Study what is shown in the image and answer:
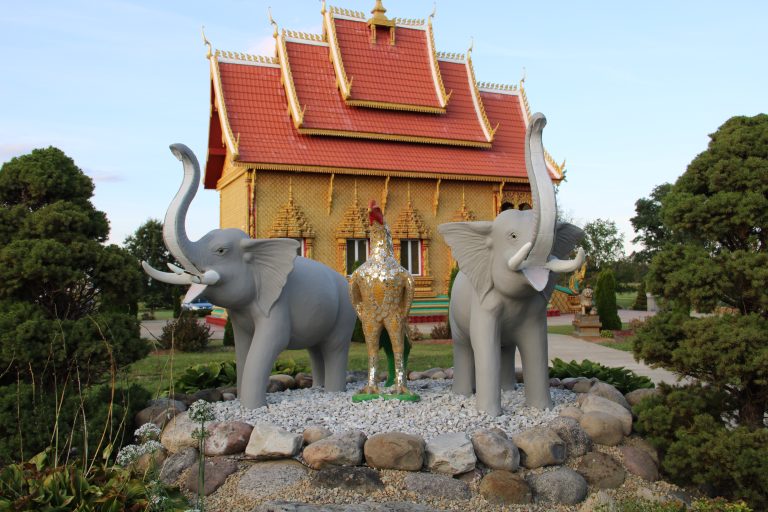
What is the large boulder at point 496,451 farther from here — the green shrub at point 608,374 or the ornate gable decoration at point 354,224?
the ornate gable decoration at point 354,224

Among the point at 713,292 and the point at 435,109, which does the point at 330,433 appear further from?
the point at 435,109

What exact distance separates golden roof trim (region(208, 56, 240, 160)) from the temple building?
2.0 inches

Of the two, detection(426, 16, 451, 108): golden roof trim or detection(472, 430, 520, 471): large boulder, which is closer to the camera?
detection(472, 430, 520, 471): large boulder

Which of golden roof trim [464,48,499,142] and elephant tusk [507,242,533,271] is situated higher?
golden roof trim [464,48,499,142]

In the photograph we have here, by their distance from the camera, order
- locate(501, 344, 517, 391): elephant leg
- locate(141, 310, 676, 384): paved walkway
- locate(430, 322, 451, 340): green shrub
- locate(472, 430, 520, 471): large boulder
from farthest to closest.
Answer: locate(430, 322, 451, 340): green shrub
locate(141, 310, 676, 384): paved walkway
locate(501, 344, 517, 391): elephant leg
locate(472, 430, 520, 471): large boulder

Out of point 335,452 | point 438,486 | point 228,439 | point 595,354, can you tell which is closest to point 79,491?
point 228,439

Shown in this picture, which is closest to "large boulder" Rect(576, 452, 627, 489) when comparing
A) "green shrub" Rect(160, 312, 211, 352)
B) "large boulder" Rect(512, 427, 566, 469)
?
"large boulder" Rect(512, 427, 566, 469)

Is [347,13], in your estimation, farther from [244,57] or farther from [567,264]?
[567,264]

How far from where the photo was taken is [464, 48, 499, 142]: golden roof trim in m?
21.0

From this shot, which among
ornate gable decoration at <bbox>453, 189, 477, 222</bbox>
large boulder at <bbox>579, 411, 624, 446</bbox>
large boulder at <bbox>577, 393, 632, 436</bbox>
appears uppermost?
ornate gable decoration at <bbox>453, 189, 477, 222</bbox>

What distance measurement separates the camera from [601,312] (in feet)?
61.4

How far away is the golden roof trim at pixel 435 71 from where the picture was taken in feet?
67.7

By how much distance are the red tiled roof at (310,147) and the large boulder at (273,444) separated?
13891mm

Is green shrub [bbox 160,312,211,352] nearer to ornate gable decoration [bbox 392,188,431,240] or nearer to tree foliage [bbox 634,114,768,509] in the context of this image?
ornate gable decoration [bbox 392,188,431,240]
